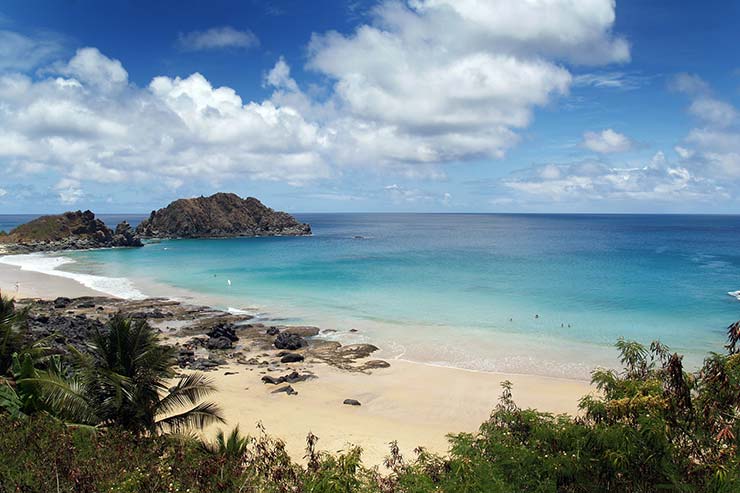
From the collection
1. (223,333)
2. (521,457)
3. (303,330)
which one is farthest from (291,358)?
(521,457)

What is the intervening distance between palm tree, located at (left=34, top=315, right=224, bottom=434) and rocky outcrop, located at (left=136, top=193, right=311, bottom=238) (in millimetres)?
133288

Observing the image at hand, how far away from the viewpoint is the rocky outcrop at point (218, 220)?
140625 millimetres

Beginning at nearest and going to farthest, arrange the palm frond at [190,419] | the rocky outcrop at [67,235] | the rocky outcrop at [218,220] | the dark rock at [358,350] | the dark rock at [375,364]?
the palm frond at [190,419], the dark rock at [375,364], the dark rock at [358,350], the rocky outcrop at [67,235], the rocky outcrop at [218,220]

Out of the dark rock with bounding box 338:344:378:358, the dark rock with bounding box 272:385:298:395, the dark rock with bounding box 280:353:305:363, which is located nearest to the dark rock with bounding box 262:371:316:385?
the dark rock with bounding box 272:385:298:395

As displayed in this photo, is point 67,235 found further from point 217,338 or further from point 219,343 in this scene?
point 219,343

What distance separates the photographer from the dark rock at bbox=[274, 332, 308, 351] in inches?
1324

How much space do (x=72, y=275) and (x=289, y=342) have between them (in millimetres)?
49504

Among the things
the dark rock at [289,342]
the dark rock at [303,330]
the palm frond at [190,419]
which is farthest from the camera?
the dark rock at [303,330]

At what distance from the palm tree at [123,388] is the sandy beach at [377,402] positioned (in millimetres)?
5768

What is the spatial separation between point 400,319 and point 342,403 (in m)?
18.8

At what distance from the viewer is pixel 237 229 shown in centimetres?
14800

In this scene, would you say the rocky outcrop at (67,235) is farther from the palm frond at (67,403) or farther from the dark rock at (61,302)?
the palm frond at (67,403)

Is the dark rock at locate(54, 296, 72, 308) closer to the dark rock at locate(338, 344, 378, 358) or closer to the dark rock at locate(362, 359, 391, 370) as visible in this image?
the dark rock at locate(338, 344, 378, 358)

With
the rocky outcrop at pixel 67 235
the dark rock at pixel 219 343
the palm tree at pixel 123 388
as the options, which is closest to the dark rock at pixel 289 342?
the dark rock at pixel 219 343
